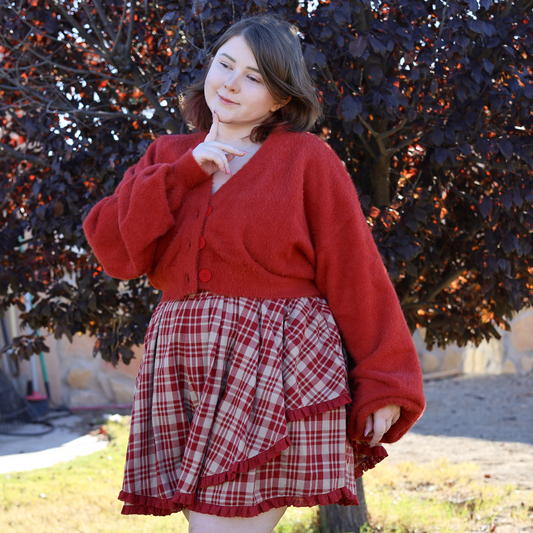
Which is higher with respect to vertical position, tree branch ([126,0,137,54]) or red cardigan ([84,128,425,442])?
tree branch ([126,0,137,54])

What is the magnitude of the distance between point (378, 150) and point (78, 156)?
45.4 inches

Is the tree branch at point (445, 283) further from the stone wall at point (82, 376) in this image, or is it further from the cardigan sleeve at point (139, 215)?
the stone wall at point (82, 376)

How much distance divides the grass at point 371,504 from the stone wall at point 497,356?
4.32 meters

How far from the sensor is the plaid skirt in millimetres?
1457

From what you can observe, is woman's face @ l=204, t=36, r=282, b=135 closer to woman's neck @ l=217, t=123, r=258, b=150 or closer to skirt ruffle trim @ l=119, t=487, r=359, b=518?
woman's neck @ l=217, t=123, r=258, b=150

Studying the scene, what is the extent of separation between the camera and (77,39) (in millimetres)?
2949

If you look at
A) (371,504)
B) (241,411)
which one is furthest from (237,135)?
(371,504)

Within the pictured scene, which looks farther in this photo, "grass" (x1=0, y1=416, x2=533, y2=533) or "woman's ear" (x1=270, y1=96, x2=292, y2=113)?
"grass" (x1=0, y1=416, x2=533, y2=533)

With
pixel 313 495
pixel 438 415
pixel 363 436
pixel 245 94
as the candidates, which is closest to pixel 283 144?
pixel 245 94

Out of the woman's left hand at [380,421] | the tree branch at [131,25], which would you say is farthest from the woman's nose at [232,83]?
the tree branch at [131,25]

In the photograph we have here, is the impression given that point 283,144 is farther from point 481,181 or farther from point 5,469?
point 5,469

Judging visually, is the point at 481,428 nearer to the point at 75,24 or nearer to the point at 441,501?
the point at 441,501

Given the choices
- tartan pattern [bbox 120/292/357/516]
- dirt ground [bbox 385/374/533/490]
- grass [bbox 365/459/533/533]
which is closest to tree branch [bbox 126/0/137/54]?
tartan pattern [bbox 120/292/357/516]

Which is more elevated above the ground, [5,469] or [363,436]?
[363,436]
